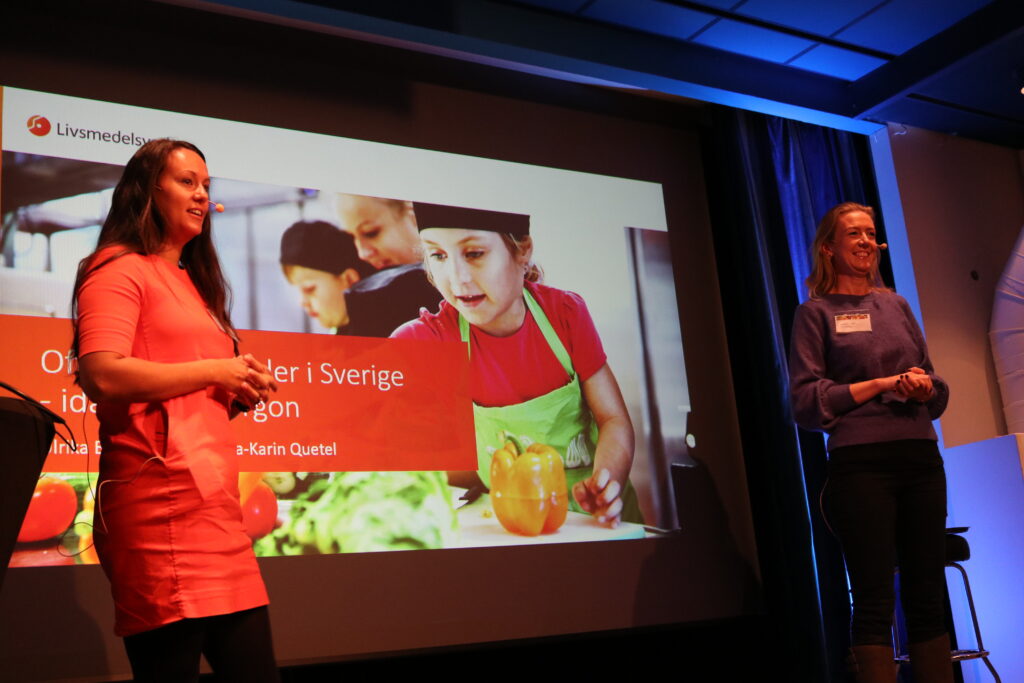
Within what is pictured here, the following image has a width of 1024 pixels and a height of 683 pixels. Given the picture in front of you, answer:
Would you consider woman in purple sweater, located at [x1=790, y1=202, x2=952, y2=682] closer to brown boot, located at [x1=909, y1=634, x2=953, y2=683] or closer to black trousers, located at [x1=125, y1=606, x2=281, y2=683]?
brown boot, located at [x1=909, y1=634, x2=953, y2=683]

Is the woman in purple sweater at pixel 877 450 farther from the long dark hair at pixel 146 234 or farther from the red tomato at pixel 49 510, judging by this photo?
the red tomato at pixel 49 510

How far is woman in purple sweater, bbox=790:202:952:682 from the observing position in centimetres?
236

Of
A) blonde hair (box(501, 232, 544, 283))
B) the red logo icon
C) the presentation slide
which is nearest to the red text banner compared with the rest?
the presentation slide

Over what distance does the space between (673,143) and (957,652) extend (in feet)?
7.37

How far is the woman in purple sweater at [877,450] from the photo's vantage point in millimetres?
2357

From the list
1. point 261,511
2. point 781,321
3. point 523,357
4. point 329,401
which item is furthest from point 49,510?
point 781,321

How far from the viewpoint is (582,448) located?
3.46 m

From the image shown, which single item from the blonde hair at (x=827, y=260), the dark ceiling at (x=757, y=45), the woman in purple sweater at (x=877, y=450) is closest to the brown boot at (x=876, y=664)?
the woman in purple sweater at (x=877, y=450)

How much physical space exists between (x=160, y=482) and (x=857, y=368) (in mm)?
1897

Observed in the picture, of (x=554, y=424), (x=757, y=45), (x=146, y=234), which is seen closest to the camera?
(x=146, y=234)

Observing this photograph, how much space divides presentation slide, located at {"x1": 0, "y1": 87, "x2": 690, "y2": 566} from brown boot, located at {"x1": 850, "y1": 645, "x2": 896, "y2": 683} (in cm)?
119

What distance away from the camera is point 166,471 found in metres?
1.34

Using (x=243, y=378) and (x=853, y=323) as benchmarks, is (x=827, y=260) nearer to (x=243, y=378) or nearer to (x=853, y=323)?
(x=853, y=323)

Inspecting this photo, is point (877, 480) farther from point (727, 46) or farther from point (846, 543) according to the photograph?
point (727, 46)
